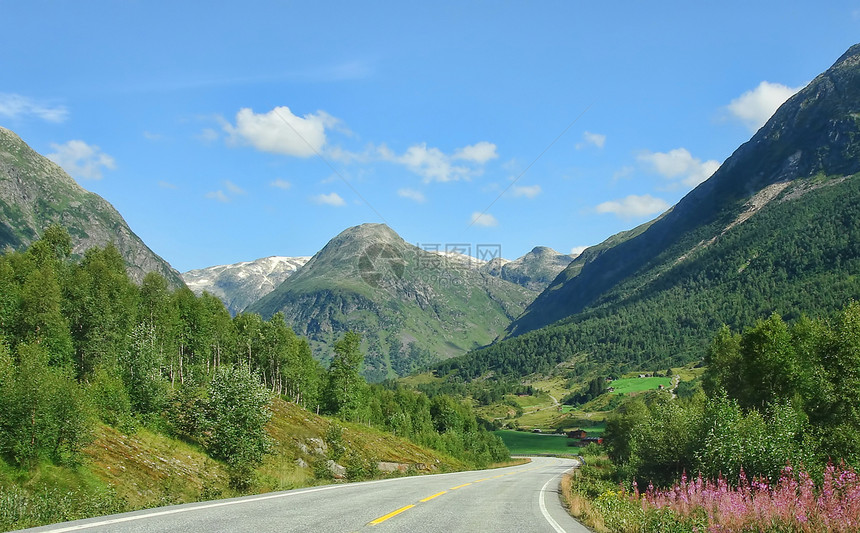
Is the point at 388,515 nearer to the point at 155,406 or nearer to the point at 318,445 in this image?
the point at 155,406

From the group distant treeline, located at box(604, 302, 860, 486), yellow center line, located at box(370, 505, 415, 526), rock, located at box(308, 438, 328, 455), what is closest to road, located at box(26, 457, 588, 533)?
yellow center line, located at box(370, 505, 415, 526)

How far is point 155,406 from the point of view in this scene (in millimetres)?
54656

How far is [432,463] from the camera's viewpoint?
90.4 m

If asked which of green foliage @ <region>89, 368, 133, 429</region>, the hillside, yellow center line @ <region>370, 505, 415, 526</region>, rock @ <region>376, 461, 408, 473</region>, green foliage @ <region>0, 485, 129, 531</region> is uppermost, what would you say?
green foliage @ <region>89, 368, 133, 429</region>

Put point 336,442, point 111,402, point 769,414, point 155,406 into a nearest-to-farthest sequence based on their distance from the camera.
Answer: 1. point 769,414
2. point 111,402
3. point 155,406
4. point 336,442

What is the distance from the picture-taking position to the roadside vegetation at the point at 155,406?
34938 millimetres

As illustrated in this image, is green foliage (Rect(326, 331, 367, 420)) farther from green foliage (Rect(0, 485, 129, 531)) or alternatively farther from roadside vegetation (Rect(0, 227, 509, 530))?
green foliage (Rect(0, 485, 129, 531))

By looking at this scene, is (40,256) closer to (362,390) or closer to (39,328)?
(39,328)

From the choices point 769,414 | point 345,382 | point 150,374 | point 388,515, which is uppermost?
point 150,374

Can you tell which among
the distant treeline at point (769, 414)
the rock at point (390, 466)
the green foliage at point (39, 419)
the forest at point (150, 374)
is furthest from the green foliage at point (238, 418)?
the distant treeline at point (769, 414)

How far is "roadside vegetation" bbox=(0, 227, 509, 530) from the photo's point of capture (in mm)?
34938

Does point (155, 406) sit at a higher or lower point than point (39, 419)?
lower

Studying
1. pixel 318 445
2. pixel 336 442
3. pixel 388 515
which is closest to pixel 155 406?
pixel 336 442

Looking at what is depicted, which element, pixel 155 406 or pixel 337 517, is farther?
pixel 155 406
